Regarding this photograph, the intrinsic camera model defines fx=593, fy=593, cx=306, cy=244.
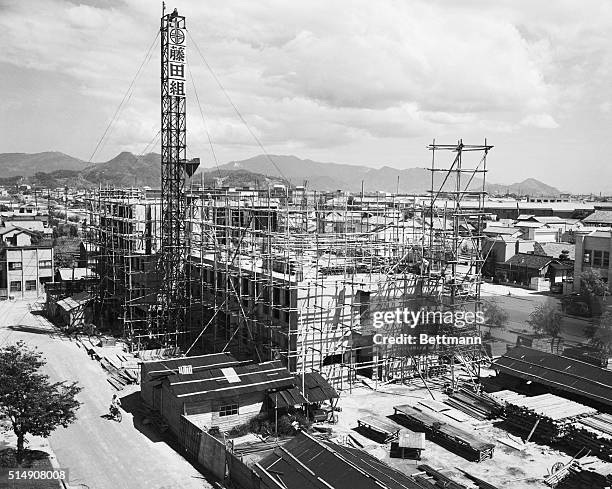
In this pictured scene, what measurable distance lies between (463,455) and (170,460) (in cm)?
879

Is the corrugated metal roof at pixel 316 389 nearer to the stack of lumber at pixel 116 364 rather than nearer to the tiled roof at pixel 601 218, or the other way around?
the stack of lumber at pixel 116 364

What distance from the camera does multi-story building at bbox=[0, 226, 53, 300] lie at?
42656mm

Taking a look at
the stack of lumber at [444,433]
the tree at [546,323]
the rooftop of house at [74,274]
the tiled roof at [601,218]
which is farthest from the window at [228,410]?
the tiled roof at [601,218]

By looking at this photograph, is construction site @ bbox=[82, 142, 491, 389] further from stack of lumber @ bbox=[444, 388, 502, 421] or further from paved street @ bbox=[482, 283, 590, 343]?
paved street @ bbox=[482, 283, 590, 343]

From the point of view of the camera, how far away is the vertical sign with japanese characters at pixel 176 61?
28891 millimetres

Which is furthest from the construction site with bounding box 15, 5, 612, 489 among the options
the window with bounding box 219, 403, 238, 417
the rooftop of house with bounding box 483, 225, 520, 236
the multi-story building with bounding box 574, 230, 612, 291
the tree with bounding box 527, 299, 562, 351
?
the rooftop of house with bounding box 483, 225, 520, 236

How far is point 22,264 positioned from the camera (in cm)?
4300

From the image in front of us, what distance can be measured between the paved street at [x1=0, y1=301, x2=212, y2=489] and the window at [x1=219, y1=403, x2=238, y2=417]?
6.60 feet

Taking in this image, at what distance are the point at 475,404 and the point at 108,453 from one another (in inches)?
515

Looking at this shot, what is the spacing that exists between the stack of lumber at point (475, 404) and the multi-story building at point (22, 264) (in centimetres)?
3215

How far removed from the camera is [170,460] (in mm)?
17500

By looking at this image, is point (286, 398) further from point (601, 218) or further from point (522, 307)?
point (601, 218)

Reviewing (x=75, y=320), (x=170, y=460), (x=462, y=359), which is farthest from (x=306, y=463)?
(x=75, y=320)

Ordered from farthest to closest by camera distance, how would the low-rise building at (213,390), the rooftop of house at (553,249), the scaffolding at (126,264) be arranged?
the rooftop of house at (553,249)
the scaffolding at (126,264)
the low-rise building at (213,390)
